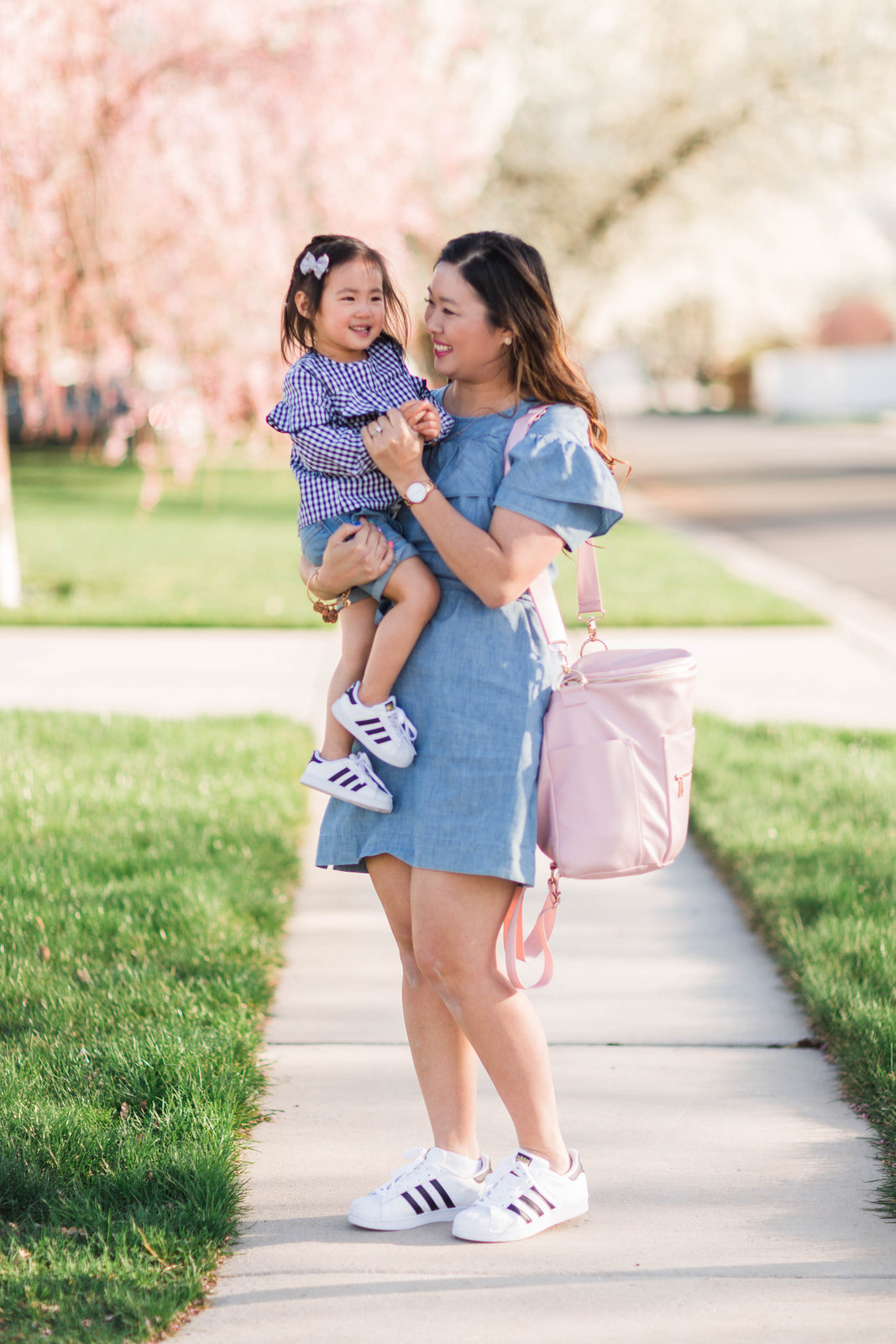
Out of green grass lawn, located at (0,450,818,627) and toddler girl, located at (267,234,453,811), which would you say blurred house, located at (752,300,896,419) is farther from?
toddler girl, located at (267,234,453,811)

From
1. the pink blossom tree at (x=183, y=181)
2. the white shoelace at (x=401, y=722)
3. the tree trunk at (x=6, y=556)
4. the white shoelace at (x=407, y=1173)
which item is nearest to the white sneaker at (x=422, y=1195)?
the white shoelace at (x=407, y=1173)

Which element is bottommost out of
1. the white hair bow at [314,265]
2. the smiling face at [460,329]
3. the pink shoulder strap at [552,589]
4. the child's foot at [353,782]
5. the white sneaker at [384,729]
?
the child's foot at [353,782]

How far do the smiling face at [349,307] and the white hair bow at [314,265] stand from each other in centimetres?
2

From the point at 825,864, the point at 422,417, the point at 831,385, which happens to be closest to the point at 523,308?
the point at 422,417

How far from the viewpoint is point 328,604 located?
9.84 feet

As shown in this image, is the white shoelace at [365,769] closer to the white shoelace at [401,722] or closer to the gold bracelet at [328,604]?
the white shoelace at [401,722]

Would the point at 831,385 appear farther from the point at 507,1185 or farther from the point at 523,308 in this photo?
the point at 507,1185

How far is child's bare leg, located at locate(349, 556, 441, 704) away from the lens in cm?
260

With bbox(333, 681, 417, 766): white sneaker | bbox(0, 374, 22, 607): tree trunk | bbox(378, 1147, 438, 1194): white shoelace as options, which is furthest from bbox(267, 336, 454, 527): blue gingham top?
bbox(0, 374, 22, 607): tree trunk

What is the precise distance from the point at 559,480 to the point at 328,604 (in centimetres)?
66

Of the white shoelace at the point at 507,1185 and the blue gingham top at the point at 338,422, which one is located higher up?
the blue gingham top at the point at 338,422

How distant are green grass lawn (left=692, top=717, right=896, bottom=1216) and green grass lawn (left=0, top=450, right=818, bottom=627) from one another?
351cm

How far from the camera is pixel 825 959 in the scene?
3.97 m

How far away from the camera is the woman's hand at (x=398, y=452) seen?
2520 mm
